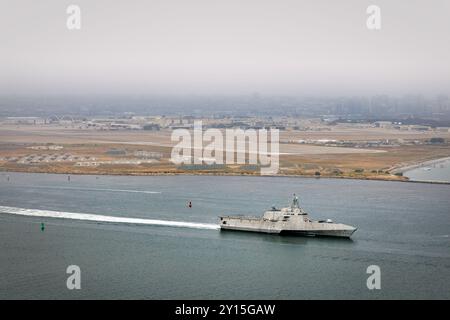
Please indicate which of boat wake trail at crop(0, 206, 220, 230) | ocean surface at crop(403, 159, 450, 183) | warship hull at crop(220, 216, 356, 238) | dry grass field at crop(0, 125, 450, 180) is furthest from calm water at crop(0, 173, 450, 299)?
dry grass field at crop(0, 125, 450, 180)

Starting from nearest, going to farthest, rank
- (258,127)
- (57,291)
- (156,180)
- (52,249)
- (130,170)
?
1. (57,291)
2. (52,249)
3. (156,180)
4. (130,170)
5. (258,127)

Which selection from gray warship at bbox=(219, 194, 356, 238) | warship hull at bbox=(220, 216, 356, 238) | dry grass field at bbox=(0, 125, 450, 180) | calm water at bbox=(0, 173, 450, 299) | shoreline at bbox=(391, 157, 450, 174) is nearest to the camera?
calm water at bbox=(0, 173, 450, 299)

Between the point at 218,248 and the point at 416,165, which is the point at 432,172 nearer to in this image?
the point at 416,165

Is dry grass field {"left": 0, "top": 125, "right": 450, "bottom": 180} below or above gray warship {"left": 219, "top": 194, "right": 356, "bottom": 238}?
above

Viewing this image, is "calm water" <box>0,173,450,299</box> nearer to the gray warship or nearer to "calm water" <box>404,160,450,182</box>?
the gray warship
